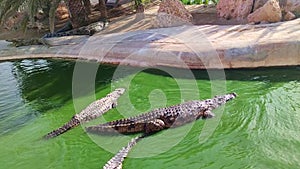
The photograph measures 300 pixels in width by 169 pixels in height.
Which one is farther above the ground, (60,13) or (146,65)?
(60,13)

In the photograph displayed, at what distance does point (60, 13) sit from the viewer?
13.5 metres

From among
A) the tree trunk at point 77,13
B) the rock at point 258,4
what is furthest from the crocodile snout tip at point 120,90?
the tree trunk at point 77,13

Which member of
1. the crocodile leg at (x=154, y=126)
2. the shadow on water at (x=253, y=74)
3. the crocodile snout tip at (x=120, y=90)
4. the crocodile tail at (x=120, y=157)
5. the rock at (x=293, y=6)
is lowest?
the crocodile tail at (x=120, y=157)

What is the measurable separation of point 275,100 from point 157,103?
1941 millimetres

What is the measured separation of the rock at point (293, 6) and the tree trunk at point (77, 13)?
6.10 metres

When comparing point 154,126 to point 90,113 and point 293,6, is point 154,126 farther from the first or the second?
point 293,6

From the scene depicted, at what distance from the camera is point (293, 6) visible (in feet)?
29.2

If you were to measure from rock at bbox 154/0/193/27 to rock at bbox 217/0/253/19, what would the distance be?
933 millimetres

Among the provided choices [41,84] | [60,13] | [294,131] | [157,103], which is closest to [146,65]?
[157,103]

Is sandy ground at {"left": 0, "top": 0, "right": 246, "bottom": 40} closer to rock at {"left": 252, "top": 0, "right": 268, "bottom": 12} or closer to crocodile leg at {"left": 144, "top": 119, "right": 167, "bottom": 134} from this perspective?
rock at {"left": 252, "top": 0, "right": 268, "bottom": 12}

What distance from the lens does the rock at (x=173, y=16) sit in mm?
9695

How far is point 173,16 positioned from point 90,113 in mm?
4974

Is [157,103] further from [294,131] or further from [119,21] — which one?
[119,21]

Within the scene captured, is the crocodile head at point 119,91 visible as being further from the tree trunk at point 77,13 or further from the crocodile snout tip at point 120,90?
the tree trunk at point 77,13
